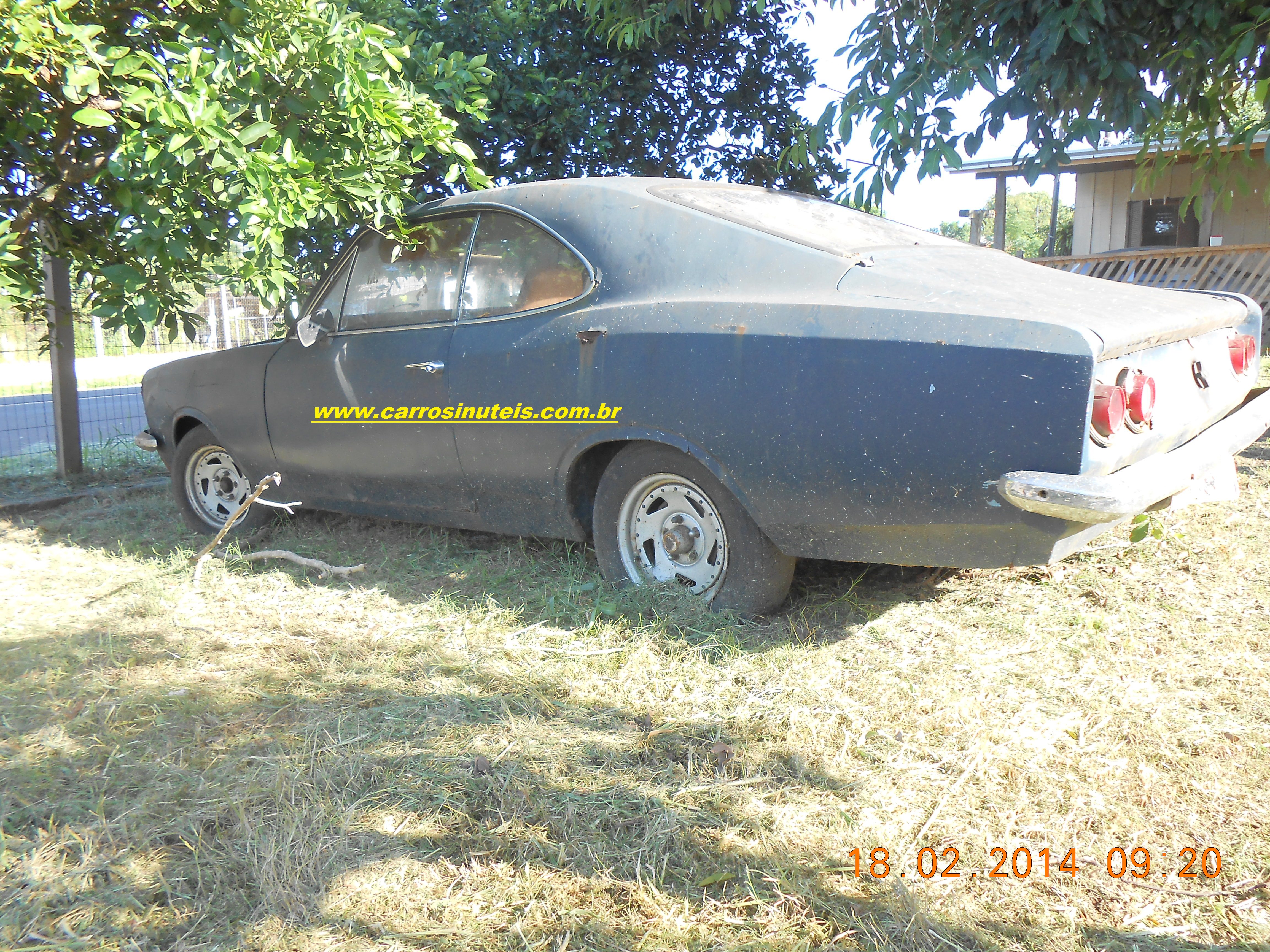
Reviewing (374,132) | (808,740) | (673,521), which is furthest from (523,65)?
(808,740)

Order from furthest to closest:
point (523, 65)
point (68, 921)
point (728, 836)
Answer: point (523, 65) < point (728, 836) < point (68, 921)

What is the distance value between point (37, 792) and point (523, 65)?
5243 mm

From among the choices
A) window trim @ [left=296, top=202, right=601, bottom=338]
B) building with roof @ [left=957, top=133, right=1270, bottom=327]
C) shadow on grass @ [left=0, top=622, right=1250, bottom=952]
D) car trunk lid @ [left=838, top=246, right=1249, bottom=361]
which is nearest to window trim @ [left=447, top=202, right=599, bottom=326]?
window trim @ [left=296, top=202, right=601, bottom=338]

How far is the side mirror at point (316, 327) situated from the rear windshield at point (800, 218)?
166cm

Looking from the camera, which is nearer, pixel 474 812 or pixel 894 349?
pixel 474 812

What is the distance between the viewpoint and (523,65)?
6359 millimetres

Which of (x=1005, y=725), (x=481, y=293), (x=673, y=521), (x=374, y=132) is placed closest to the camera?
(x=1005, y=725)

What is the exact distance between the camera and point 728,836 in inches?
88.7

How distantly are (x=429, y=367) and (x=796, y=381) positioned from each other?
1.65m

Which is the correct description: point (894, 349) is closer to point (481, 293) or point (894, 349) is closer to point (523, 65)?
point (481, 293)

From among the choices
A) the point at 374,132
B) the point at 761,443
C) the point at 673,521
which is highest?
the point at 374,132

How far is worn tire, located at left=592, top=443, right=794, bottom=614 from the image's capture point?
3.33 meters

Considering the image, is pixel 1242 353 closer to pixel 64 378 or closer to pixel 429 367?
pixel 429 367

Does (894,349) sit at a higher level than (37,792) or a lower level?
higher
